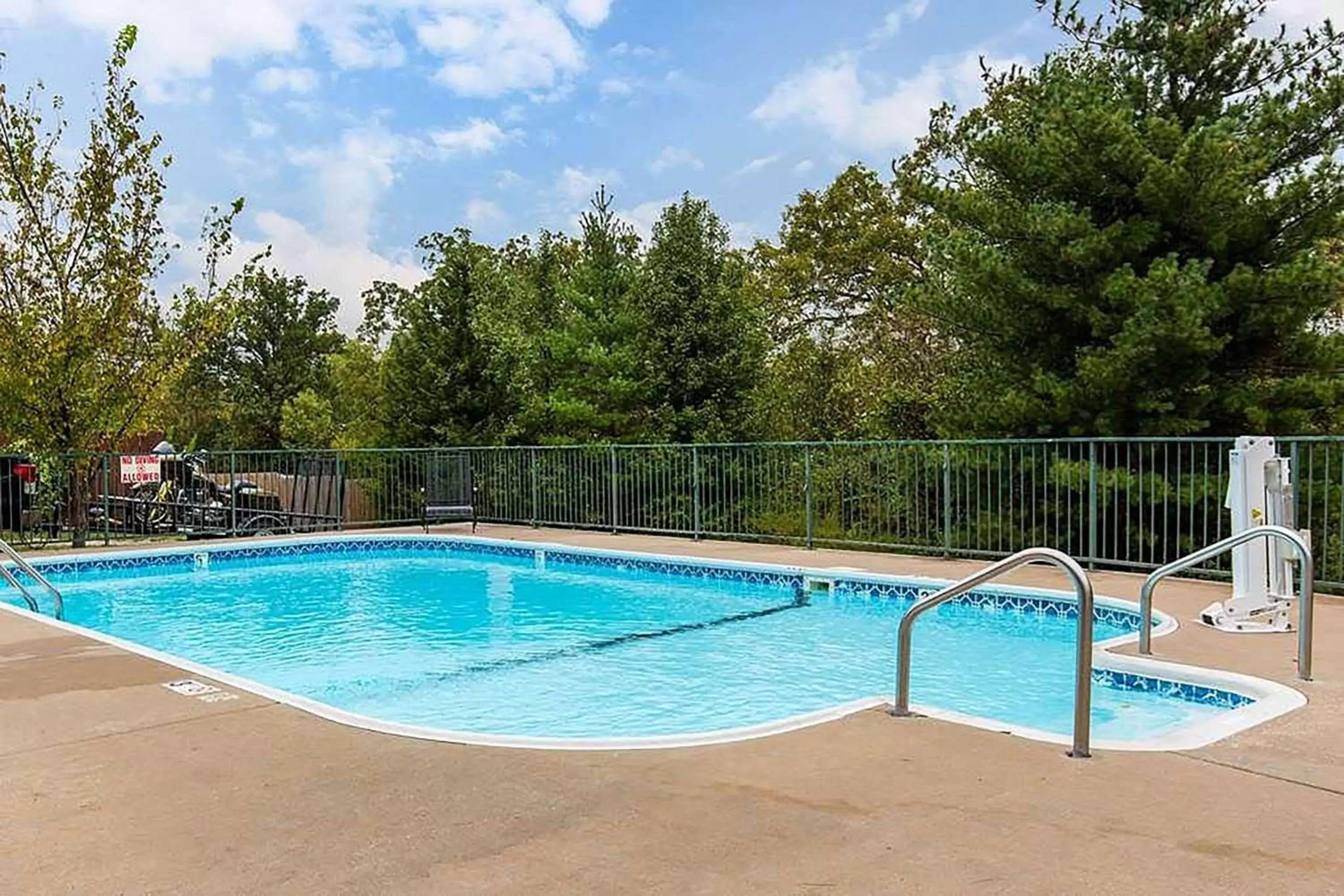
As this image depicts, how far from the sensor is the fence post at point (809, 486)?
11805 millimetres

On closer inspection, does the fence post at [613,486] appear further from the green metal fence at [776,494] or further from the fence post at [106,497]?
the fence post at [106,497]

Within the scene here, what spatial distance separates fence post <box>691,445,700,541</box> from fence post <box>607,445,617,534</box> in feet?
4.34

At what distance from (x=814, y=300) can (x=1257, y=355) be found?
41.3 feet

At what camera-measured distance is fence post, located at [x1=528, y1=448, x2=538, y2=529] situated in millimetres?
15266

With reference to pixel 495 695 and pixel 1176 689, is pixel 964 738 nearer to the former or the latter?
pixel 1176 689

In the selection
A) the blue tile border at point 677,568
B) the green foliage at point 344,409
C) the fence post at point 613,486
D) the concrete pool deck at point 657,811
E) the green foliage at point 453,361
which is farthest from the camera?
the green foliage at point 344,409

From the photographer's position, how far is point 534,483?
604 inches

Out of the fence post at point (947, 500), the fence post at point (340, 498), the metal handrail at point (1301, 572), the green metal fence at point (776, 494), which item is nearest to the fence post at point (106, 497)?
the green metal fence at point (776, 494)

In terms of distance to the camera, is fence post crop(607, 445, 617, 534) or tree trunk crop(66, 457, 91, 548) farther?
fence post crop(607, 445, 617, 534)

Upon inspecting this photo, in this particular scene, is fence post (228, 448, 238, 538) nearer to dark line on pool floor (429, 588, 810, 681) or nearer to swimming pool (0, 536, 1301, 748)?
swimming pool (0, 536, 1301, 748)

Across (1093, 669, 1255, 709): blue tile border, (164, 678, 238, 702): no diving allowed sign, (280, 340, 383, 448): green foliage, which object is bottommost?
(1093, 669, 1255, 709): blue tile border

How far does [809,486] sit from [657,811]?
879 centimetres

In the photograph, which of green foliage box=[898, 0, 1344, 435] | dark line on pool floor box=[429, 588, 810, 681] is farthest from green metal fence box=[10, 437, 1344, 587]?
dark line on pool floor box=[429, 588, 810, 681]

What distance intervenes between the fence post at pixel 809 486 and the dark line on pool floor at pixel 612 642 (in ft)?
6.48
